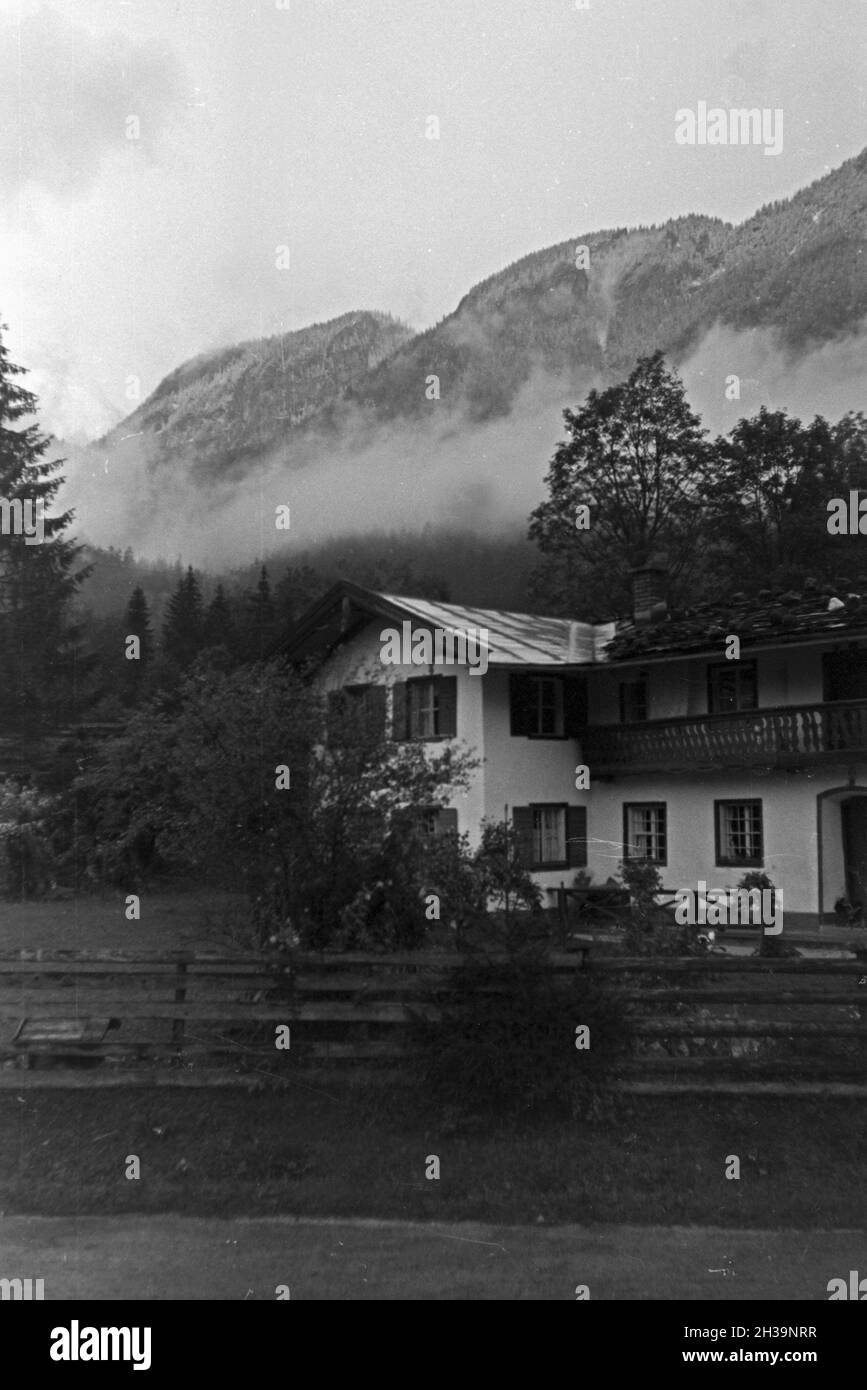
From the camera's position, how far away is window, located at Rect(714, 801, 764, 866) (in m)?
11.8

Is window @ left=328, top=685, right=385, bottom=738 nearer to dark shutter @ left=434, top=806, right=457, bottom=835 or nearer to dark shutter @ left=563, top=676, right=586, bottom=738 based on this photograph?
dark shutter @ left=434, top=806, right=457, bottom=835

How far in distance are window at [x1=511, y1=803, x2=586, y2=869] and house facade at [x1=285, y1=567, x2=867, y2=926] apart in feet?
0.12

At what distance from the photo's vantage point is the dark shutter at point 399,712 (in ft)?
29.5

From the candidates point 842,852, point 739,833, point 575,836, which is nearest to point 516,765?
point 575,836

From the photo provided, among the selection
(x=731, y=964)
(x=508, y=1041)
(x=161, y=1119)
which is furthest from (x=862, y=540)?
(x=161, y=1119)

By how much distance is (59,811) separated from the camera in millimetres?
11000

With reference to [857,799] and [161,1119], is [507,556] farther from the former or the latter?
[161,1119]

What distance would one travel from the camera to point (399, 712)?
30.6ft

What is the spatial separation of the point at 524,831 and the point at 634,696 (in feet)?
14.1

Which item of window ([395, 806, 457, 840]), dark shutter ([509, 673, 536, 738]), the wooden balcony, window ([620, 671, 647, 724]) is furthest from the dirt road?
window ([620, 671, 647, 724])

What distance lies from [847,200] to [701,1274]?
12180 millimetres

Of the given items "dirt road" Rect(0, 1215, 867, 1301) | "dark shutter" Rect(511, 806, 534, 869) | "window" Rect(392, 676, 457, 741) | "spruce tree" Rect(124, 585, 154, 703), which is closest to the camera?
"dirt road" Rect(0, 1215, 867, 1301)

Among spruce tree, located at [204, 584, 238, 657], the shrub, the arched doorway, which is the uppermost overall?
spruce tree, located at [204, 584, 238, 657]

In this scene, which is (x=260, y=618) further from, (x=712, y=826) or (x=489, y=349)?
(x=712, y=826)
